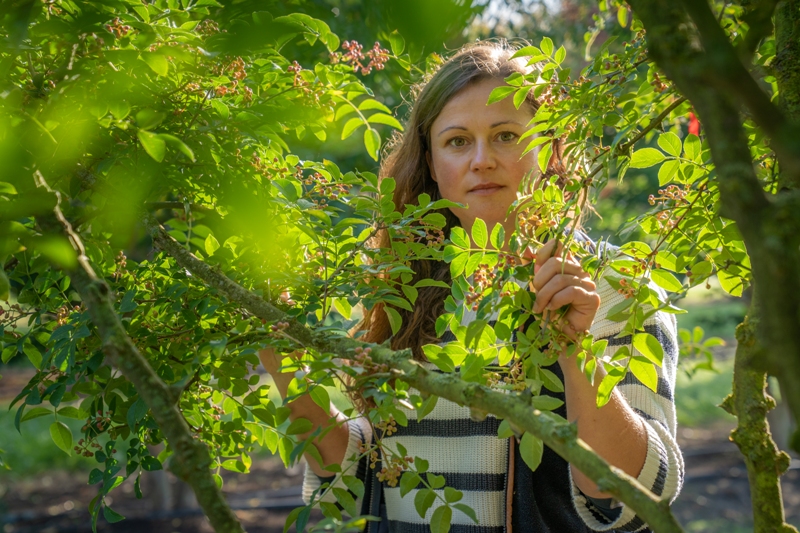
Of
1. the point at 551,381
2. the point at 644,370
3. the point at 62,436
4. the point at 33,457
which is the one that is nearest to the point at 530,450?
the point at 551,381

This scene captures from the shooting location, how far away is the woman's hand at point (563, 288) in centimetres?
109

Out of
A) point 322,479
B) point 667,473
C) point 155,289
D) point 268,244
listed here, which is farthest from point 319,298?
point 322,479

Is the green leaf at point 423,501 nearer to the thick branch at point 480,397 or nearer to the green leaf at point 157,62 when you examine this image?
the thick branch at point 480,397

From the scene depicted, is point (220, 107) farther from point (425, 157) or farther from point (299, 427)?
point (425, 157)

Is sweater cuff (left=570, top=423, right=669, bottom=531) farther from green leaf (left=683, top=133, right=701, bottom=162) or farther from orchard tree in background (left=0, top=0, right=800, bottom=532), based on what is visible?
green leaf (left=683, top=133, right=701, bottom=162)

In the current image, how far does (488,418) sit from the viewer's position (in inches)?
72.9

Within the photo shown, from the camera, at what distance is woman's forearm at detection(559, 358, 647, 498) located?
141 centimetres

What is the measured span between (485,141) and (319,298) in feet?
3.05

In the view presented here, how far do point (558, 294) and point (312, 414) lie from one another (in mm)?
971

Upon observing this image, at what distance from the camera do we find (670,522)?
61cm

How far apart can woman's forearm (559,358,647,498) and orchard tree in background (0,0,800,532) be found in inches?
9.2

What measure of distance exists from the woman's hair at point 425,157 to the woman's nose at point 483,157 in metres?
0.16

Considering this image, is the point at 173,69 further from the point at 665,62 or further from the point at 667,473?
the point at 667,473

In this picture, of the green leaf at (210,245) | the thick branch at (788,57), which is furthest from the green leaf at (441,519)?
the thick branch at (788,57)
